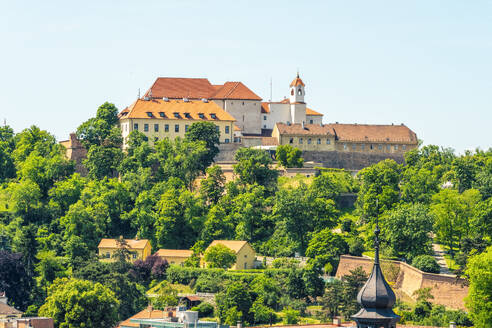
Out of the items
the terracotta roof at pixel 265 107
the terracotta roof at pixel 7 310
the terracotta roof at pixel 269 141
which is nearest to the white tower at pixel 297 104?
the terracotta roof at pixel 265 107

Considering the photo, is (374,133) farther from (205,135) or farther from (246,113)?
(205,135)

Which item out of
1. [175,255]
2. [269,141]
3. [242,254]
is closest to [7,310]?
[175,255]

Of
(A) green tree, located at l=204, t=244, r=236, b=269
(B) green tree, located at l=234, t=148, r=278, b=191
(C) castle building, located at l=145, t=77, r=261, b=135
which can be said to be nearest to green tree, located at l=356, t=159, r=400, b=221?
(B) green tree, located at l=234, t=148, r=278, b=191

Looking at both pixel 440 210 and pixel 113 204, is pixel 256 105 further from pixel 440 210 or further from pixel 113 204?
pixel 440 210

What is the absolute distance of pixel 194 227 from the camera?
8038cm

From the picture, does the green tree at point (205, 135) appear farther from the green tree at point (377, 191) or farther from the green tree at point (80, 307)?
the green tree at point (80, 307)

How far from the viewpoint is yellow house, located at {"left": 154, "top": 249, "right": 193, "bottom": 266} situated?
7631 cm

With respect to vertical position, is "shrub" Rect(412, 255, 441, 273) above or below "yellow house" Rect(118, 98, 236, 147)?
below

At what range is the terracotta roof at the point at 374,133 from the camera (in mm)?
98562

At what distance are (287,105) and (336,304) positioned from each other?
39.6 metres

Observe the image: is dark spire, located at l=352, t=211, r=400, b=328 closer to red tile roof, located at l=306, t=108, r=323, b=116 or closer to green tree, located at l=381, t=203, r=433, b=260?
green tree, located at l=381, t=203, r=433, b=260

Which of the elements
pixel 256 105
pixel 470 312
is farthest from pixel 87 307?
pixel 256 105

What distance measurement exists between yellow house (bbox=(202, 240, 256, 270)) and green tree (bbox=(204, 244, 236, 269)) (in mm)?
434

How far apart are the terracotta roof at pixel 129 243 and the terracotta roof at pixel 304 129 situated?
20.3 m
